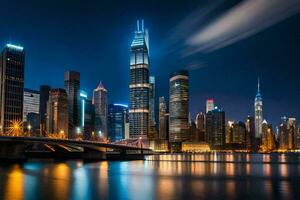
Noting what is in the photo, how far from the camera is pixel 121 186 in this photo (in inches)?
2199

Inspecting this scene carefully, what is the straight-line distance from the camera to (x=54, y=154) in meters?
188

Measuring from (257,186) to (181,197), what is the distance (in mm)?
15401

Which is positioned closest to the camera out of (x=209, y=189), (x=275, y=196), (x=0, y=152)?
(x=275, y=196)

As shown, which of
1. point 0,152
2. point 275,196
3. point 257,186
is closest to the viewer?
point 275,196

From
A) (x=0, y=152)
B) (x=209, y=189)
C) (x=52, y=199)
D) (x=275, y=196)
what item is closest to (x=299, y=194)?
(x=275, y=196)

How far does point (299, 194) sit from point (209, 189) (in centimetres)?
1022

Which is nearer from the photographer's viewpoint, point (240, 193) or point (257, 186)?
point (240, 193)

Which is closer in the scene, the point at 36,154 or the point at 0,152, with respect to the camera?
the point at 0,152

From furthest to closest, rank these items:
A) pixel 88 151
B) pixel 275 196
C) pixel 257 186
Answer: pixel 88 151
pixel 257 186
pixel 275 196

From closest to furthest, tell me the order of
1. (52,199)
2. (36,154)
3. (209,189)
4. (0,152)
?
(52,199) → (209,189) → (0,152) → (36,154)

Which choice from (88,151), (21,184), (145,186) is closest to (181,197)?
(145,186)

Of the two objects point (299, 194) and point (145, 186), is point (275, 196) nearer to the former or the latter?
point (299, 194)

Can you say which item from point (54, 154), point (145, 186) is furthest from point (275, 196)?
point (54, 154)

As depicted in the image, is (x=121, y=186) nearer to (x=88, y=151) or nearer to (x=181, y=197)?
(x=181, y=197)
